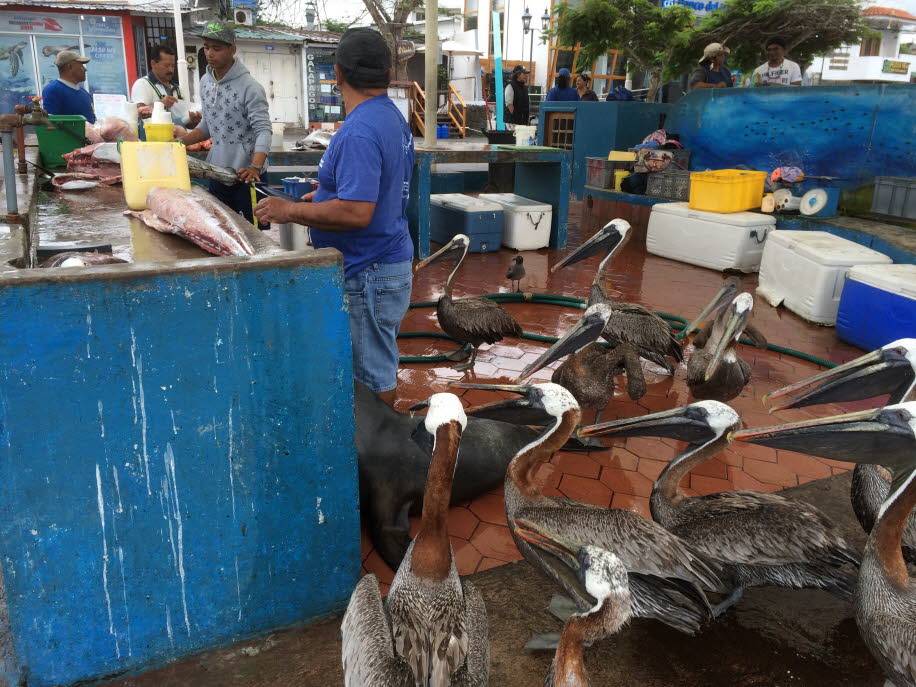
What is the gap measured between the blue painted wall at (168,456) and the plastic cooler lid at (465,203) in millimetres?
6849

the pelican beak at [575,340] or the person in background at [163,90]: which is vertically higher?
the person in background at [163,90]

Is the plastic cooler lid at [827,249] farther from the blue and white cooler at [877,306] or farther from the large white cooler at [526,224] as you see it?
the large white cooler at [526,224]

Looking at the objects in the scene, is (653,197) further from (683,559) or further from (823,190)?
(683,559)

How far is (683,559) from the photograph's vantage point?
8.55ft

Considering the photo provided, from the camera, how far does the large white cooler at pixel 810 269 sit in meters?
6.46

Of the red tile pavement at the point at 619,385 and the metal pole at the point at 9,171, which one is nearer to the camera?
the metal pole at the point at 9,171

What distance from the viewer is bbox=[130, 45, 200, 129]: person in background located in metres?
7.84

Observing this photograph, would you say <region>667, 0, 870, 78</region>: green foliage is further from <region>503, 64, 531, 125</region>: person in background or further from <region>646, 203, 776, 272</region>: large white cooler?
<region>646, 203, 776, 272</region>: large white cooler

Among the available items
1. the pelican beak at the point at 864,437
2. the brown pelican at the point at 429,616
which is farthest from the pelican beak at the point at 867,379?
the brown pelican at the point at 429,616

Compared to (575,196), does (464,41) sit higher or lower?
higher

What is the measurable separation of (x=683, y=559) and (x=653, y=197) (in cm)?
874

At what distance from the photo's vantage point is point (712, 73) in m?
11.6

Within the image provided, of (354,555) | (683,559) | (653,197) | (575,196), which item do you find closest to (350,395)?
(354,555)

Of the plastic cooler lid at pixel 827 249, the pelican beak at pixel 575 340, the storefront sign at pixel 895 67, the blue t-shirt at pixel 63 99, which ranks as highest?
the storefront sign at pixel 895 67
